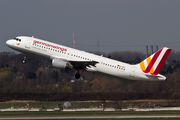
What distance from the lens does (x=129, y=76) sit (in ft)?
160

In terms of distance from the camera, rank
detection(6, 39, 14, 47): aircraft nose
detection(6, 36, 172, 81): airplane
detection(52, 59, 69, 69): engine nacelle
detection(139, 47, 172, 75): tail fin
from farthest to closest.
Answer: detection(139, 47, 172, 75): tail fin → detection(6, 39, 14, 47): aircraft nose → detection(6, 36, 172, 81): airplane → detection(52, 59, 69, 69): engine nacelle

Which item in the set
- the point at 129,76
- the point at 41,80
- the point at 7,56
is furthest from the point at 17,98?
the point at 7,56

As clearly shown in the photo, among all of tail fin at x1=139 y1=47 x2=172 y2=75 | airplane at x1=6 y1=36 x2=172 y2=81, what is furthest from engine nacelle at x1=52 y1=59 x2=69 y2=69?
tail fin at x1=139 y1=47 x2=172 y2=75

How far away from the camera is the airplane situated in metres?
46.8

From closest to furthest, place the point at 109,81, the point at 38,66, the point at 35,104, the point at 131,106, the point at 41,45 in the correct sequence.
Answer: the point at 41,45 < the point at 109,81 < the point at 131,106 < the point at 35,104 < the point at 38,66

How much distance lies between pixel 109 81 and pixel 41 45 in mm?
12387

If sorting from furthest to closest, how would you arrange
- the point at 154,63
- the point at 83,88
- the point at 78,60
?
the point at 83,88 → the point at 154,63 → the point at 78,60

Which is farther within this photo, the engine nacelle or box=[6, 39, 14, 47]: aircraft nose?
box=[6, 39, 14, 47]: aircraft nose

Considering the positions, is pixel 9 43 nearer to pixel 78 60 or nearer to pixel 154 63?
pixel 78 60

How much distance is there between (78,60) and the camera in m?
46.9

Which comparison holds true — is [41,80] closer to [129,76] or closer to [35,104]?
[35,104]

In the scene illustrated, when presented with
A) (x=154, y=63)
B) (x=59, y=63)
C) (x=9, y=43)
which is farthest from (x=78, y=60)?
(x=154, y=63)

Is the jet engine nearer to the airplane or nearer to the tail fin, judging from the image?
the airplane

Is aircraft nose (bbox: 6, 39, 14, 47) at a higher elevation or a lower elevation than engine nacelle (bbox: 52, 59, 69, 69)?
higher
